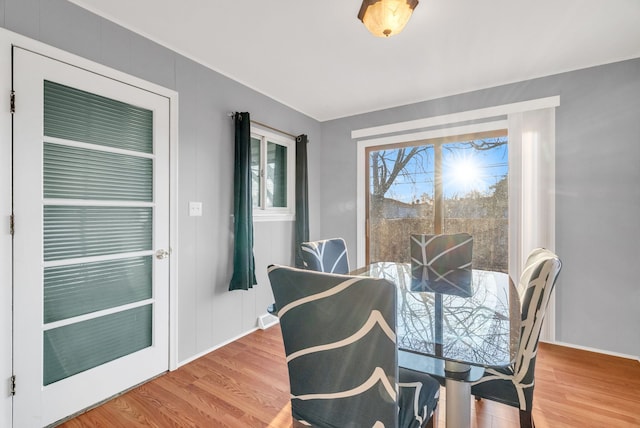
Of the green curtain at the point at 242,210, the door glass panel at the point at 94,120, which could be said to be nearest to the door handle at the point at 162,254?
the green curtain at the point at 242,210

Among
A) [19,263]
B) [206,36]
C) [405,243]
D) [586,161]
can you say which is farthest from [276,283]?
[586,161]

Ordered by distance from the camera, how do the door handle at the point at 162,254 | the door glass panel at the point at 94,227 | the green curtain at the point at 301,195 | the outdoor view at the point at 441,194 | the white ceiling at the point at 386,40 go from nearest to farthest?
the door glass panel at the point at 94,227 < the white ceiling at the point at 386,40 < the door handle at the point at 162,254 < the outdoor view at the point at 441,194 < the green curtain at the point at 301,195

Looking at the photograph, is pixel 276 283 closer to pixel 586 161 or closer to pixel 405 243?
pixel 405 243

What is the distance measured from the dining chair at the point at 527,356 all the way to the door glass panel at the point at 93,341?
6.98 ft

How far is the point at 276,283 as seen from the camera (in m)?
1.02

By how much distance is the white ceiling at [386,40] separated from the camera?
1847 mm

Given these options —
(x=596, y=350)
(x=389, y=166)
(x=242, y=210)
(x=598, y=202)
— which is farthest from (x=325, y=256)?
(x=596, y=350)

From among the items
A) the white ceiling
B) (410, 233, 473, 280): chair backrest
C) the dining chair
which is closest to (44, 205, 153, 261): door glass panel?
the white ceiling

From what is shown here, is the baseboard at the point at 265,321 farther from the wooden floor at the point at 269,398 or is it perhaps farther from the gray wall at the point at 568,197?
the wooden floor at the point at 269,398

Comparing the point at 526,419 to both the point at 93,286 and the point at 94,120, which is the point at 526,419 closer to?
the point at 93,286

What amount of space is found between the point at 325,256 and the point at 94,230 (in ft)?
4.91

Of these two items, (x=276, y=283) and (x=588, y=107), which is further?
(x=588, y=107)

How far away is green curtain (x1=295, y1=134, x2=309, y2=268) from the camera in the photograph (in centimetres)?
350

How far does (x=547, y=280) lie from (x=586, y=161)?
2.09 metres
